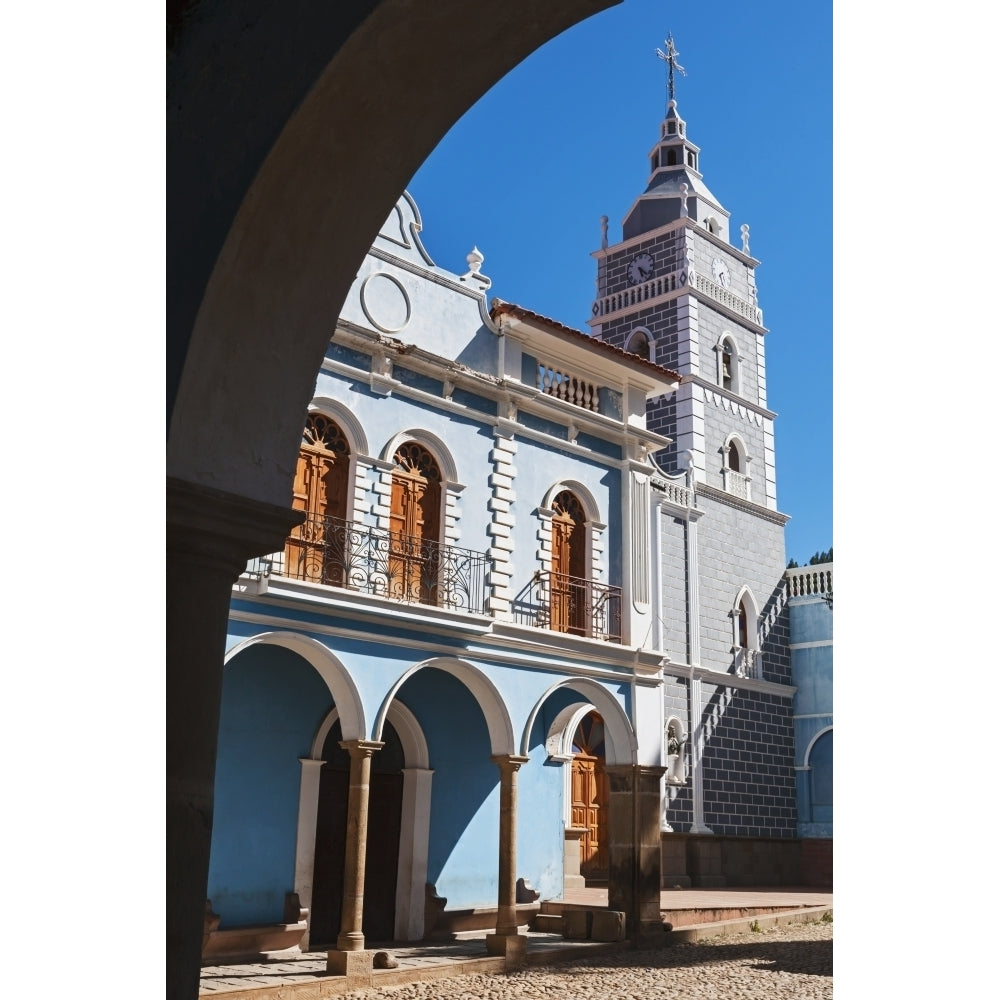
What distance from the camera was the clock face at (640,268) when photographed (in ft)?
82.6

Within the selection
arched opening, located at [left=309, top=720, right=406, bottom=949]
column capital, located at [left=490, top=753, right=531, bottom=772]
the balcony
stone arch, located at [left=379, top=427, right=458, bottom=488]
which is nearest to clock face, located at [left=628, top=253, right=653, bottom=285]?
the balcony

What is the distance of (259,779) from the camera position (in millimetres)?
11930

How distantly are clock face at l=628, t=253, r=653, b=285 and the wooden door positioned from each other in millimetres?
9926

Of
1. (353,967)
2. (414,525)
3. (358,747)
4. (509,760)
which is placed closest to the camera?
(353,967)

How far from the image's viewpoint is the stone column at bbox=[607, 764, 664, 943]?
1324cm

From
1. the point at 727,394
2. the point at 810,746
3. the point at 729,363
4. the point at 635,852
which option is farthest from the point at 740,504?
the point at 635,852

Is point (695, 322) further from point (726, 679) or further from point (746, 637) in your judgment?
point (726, 679)

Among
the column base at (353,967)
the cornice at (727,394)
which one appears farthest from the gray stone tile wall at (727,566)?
the column base at (353,967)

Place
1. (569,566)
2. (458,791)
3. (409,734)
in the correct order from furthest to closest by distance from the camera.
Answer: (569,566) < (458,791) < (409,734)

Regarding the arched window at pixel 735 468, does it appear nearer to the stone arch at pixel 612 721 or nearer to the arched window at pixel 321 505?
the stone arch at pixel 612 721

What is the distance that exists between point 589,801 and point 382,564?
27.7 feet

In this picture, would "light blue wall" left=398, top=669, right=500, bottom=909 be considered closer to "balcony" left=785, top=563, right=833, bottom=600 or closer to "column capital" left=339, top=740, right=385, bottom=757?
"column capital" left=339, top=740, right=385, bottom=757

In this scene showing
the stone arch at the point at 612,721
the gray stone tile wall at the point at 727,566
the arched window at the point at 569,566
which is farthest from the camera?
the gray stone tile wall at the point at 727,566
